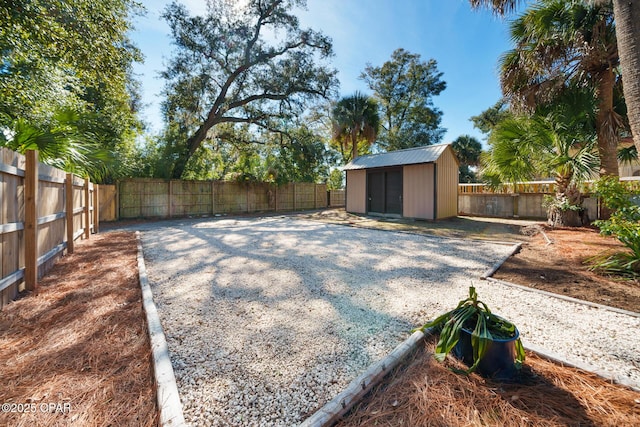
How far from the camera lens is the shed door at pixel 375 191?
11.1 meters

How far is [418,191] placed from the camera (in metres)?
9.71

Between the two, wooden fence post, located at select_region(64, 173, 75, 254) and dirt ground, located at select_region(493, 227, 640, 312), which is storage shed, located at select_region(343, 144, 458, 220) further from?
wooden fence post, located at select_region(64, 173, 75, 254)

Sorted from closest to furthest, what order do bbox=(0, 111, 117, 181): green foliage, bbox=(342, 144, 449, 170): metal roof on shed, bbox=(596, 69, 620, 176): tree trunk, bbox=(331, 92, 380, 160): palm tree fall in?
bbox=(0, 111, 117, 181): green foliage < bbox=(596, 69, 620, 176): tree trunk < bbox=(342, 144, 449, 170): metal roof on shed < bbox=(331, 92, 380, 160): palm tree

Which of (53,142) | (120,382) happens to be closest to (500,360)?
(120,382)

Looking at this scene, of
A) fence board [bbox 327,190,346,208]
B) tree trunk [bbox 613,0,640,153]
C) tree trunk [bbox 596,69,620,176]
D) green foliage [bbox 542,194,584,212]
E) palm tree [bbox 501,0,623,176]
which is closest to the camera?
tree trunk [bbox 613,0,640,153]

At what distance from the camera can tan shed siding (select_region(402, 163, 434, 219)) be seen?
30.9 ft

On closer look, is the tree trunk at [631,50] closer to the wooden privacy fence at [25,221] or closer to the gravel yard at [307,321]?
the gravel yard at [307,321]

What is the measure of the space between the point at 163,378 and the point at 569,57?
9222 mm

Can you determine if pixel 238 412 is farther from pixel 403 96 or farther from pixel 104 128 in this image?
pixel 403 96

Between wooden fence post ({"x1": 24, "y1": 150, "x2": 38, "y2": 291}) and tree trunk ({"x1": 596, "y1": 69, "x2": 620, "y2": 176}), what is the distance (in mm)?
10035

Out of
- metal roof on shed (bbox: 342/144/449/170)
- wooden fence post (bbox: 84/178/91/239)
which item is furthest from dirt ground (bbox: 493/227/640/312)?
wooden fence post (bbox: 84/178/91/239)

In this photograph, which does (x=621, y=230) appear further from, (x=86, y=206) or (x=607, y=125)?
(x=86, y=206)

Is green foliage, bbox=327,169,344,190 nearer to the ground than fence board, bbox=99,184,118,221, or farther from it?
farther from it

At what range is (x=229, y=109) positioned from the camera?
12.5 meters
